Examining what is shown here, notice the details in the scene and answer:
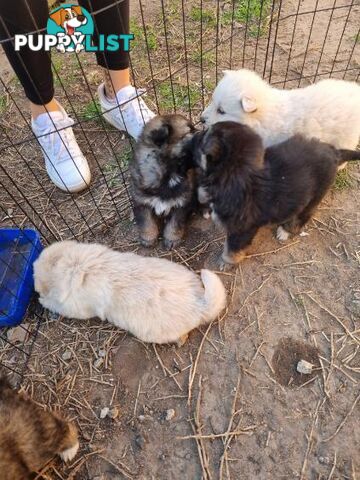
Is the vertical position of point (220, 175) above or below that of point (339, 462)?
above

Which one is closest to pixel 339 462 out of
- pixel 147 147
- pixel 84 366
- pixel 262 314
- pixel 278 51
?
pixel 262 314

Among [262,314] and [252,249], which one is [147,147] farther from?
[262,314]

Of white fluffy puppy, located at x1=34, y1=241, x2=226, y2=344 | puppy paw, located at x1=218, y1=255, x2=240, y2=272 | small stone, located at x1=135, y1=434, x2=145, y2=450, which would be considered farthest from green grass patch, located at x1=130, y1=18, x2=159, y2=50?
small stone, located at x1=135, y1=434, x2=145, y2=450

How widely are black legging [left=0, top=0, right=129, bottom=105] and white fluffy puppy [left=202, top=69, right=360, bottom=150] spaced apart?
2.87ft

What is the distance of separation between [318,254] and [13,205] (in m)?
2.52

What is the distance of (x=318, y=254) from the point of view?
115 inches

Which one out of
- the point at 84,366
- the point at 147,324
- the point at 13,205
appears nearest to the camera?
the point at 147,324

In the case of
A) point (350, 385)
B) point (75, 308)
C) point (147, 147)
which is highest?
point (147, 147)

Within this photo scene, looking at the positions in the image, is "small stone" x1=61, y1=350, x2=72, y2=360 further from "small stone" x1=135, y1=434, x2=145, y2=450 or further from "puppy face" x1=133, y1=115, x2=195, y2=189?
"puppy face" x1=133, y1=115, x2=195, y2=189

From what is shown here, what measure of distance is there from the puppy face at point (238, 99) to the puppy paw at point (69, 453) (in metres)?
2.22

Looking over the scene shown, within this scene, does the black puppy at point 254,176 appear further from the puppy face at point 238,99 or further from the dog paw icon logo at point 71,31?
the dog paw icon logo at point 71,31

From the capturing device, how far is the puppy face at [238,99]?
2.89 m

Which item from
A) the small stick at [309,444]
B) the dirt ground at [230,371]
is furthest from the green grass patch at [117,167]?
the small stick at [309,444]

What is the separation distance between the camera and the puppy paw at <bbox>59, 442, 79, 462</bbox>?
2197 millimetres
